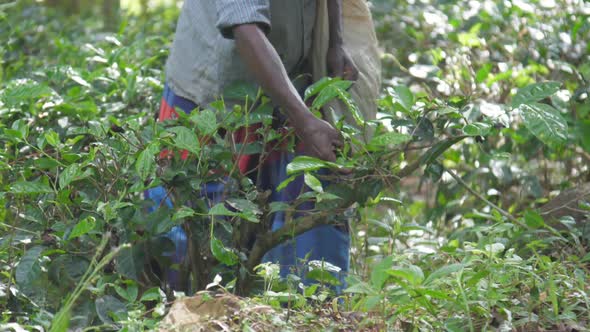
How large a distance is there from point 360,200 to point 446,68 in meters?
1.68

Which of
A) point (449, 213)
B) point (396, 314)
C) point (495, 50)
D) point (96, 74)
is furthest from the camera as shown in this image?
point (495, 50)

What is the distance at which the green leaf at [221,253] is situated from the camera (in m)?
2.38

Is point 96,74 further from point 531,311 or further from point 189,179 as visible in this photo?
point 531,311

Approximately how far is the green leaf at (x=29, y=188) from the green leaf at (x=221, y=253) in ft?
1.53

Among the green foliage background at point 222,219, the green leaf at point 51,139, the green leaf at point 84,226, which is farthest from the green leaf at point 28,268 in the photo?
the green leaf at point 51,139

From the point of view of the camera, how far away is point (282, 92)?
97.5 inches

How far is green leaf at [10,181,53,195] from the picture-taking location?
2444 millimetres

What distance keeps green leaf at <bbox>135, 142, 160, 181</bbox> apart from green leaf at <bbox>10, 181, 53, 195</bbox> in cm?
28

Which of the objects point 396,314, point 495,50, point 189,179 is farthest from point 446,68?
point 396,314

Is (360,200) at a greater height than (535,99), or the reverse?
(535,99)

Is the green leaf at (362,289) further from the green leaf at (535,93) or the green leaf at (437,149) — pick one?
the green leaf at (535,93)

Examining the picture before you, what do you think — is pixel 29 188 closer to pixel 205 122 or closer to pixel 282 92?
pixel 205 122

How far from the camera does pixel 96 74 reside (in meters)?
3.37

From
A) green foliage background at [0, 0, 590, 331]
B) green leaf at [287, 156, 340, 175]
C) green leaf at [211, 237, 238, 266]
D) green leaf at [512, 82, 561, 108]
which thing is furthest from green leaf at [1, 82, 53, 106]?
green leaf at [512, 82, 561, 108]
